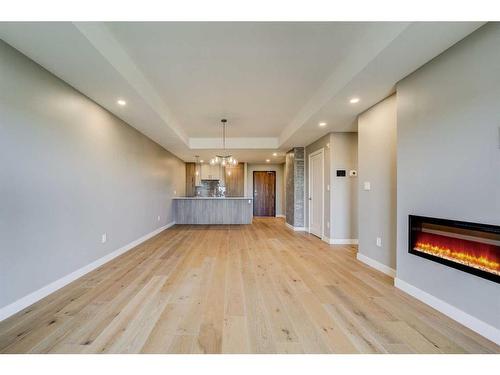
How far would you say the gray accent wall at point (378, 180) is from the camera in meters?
2.83

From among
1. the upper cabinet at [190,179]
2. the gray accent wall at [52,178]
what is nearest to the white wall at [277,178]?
the upper cabinet at [190,179]

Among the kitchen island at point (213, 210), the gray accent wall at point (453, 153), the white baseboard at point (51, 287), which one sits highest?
the gray accent wall at point (453, 153)

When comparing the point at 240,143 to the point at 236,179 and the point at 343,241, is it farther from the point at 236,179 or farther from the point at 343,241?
the point at 343,241

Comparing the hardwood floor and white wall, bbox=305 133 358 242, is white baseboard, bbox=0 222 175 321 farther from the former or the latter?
white wall, bbox=305 133 358 242

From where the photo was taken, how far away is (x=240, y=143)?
20.8ft

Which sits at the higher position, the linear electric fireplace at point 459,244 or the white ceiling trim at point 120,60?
the white ceiling trim at point 120,60

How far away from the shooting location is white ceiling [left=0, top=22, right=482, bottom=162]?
1793mm

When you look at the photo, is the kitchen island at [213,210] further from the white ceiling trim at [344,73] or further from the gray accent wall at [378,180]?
the gray accent wall at [378,180]

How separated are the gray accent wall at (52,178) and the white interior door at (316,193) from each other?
4.23m

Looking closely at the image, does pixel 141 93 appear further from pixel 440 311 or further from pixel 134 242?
pixel 440 311

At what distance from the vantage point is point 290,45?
2246mm

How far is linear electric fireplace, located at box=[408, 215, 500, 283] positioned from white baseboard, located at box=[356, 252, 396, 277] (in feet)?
2.35

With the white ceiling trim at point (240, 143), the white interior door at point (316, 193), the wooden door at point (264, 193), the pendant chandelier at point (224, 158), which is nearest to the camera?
the pendant chandelier at point (224, 158)
